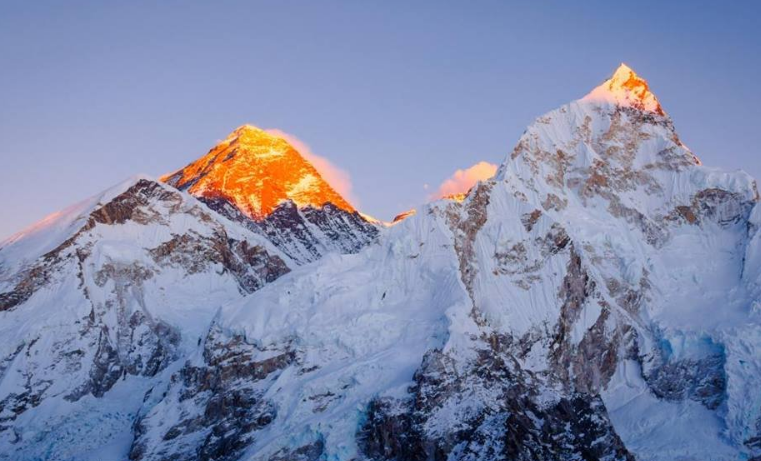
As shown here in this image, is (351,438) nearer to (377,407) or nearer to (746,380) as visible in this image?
(377,407)

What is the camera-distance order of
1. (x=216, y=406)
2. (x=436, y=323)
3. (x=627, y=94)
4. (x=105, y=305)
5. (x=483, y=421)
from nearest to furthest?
(x=483, y=421)
(x=216, y=406)
(x=436, y=323)
(x=105, y=305)
(x=627, y=94)

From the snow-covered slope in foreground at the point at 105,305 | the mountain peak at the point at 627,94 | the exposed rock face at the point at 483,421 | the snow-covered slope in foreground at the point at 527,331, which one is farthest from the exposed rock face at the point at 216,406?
the mountain peak at the point at 627,94

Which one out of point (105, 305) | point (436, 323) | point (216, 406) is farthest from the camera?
point (105, 305)

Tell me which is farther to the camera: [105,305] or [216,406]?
[105,305]

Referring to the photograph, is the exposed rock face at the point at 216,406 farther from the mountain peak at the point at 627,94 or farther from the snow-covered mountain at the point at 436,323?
the mountain peak at the point at 627,94

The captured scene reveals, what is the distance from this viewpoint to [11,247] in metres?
172

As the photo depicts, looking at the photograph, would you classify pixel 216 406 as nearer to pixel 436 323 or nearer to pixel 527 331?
pixel 436 323

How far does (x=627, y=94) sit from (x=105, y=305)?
102531mm

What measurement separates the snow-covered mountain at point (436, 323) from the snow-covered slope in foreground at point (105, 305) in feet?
1.07

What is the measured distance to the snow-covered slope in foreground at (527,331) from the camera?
118000mm

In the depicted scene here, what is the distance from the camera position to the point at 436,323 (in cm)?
13138

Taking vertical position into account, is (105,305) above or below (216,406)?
above

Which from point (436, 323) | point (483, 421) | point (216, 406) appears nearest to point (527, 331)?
point (436, 323)

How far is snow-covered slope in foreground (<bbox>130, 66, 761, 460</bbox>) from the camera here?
118m
